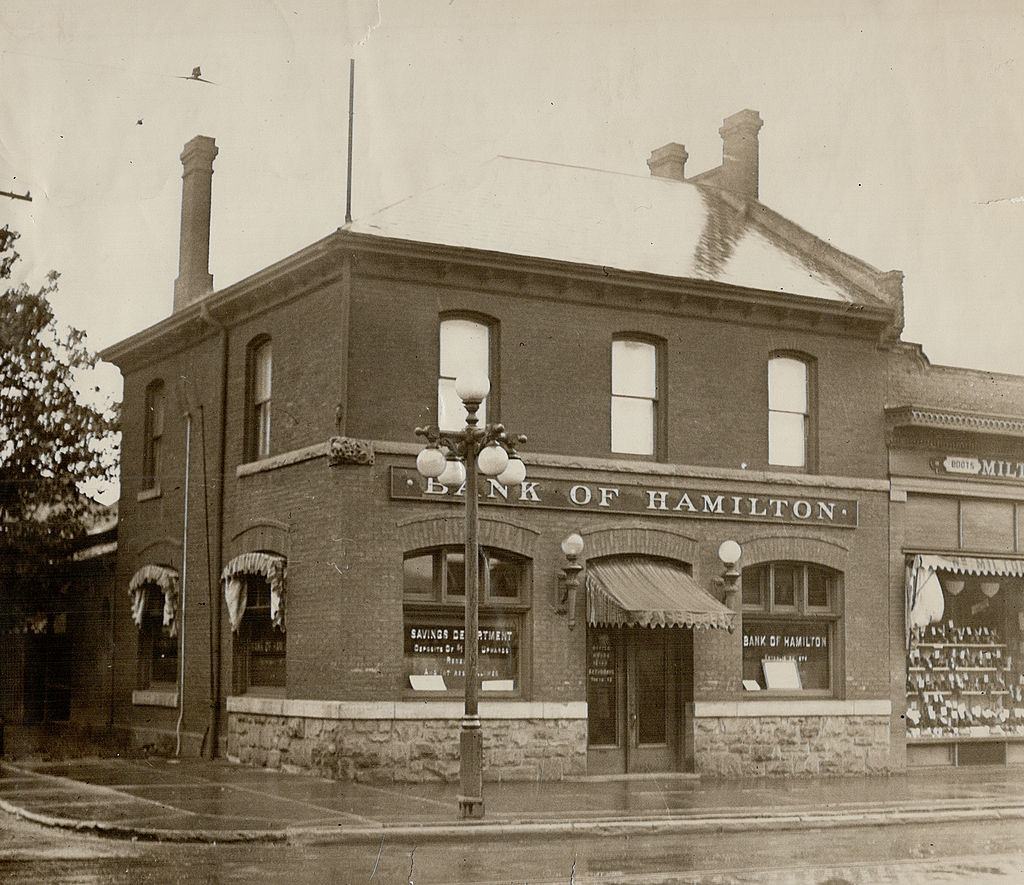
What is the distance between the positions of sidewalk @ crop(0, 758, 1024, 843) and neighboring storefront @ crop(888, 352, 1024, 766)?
219 cm

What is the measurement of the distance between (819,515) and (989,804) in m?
5.88

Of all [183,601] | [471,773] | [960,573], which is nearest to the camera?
[471,773]

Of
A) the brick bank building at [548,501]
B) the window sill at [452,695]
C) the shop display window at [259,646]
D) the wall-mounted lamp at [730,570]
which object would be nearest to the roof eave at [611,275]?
the brick bank building at [548,501]

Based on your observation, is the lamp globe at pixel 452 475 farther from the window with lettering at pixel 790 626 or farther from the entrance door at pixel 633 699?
the window with lettering at pixel 790 626

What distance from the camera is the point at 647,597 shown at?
21.5 metres

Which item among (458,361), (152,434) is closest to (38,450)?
(152,434)

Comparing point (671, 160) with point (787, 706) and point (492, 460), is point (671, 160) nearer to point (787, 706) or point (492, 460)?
point (787, 706)

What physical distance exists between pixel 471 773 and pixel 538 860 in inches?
103

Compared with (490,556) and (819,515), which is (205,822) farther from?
(819,515)

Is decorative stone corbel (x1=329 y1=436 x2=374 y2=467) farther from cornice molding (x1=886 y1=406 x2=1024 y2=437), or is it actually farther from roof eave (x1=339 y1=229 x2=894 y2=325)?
cornice molding (x1=886 y1=406 x2=1024 y2=437)

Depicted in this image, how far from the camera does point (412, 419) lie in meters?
21.2

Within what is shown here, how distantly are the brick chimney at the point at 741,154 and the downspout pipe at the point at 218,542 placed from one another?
34.0 feet

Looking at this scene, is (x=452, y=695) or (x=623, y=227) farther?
(x=623, y=227)

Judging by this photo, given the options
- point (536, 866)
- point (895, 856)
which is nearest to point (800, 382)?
point (895, 856)
